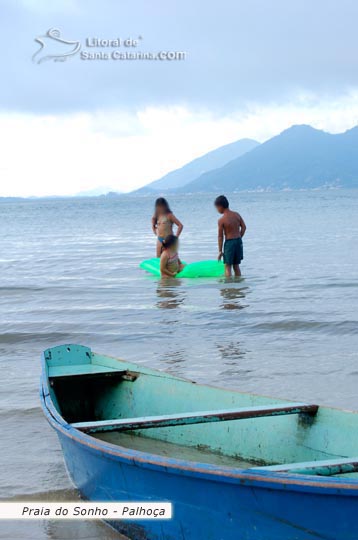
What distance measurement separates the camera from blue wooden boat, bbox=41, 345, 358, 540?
3.35 meters

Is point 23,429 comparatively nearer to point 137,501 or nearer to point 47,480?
point 47,480

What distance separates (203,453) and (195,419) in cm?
66

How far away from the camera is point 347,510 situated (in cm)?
325

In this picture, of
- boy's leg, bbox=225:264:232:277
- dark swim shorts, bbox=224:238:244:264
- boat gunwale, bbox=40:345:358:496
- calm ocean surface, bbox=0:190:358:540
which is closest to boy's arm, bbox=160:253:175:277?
calm ocean surface, bbox=0:190:358:540

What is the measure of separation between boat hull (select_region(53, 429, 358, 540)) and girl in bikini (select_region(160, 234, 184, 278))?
961cm

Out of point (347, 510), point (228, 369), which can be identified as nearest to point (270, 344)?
point (228, 369)

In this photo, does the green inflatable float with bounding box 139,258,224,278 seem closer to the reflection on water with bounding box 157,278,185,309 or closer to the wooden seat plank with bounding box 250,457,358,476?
the reflection on water with bounding box 157,278,185,309

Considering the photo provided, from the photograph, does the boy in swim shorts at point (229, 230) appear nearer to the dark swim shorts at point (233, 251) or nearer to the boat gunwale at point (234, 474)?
the dark swim shorts at point (233, 251)

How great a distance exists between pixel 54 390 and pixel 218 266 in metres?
9.45

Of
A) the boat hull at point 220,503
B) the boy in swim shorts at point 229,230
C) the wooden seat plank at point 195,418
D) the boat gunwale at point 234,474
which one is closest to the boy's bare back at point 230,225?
the boy in swim shorts at point 229,230

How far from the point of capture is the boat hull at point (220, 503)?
329 cm

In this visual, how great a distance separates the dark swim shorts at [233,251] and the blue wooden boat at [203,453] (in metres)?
7.61

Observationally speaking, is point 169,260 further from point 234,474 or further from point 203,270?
→ point 234,474

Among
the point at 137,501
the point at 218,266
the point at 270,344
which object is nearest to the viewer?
the point at 137,501
